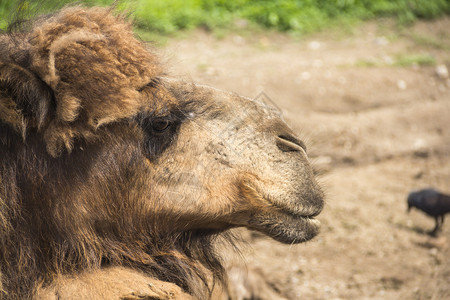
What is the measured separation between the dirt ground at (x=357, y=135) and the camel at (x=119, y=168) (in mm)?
629

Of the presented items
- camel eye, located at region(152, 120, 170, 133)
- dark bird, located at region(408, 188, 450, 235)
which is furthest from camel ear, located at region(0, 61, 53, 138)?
dark bird, located at region(408, 188, 450, 235)

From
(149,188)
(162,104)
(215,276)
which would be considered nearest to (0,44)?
(162,104)

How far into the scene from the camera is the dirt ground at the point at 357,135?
183 inches

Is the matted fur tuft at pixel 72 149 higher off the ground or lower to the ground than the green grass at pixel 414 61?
higher

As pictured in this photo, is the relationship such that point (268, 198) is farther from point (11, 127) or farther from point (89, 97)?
point (11, 127)

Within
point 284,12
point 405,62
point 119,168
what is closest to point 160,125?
point 119,168

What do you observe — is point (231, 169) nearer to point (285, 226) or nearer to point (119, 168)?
point (285, 226)

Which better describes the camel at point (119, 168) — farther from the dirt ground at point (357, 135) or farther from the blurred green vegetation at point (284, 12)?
the blurred green vegetation at point (284, 12)

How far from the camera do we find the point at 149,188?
2.79 m

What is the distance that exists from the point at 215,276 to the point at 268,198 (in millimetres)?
718

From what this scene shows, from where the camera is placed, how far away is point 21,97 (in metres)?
2.51

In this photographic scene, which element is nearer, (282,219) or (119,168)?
(119,168)

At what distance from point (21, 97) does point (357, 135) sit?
16.6ft

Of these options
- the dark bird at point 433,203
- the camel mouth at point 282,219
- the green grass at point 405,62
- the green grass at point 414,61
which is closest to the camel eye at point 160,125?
the camel mouth at point 282,219
